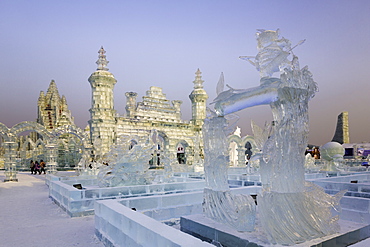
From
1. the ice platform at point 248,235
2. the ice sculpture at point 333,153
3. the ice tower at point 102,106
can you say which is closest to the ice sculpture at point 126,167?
the ice platform at point 248,235

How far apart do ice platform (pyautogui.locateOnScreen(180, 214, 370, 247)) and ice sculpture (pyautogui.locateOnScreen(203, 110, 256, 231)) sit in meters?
0.18

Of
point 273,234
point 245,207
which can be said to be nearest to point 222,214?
point 245,207

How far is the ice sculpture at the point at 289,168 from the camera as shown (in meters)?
3.17

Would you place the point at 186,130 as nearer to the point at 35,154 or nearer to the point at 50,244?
the point at 35,154

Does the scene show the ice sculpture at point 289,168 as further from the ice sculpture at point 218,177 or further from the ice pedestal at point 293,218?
the ice sculpture at point 218,177

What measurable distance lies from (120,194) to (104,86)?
39.7ft

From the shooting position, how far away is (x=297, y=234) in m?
3.10

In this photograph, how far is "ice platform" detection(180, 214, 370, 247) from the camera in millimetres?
3170

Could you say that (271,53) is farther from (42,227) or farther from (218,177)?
(42,227)

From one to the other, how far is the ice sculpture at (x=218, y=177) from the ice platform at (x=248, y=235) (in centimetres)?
18

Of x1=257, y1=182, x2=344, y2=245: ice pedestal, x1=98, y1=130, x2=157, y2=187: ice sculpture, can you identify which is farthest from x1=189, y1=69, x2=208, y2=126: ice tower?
x1=257, y1=182, x2=344, y2=245: ice pedestal

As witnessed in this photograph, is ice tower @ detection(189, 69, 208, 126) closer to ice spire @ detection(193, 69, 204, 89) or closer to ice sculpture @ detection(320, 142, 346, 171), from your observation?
ice spire @ detection(193, 69, 204, 89)

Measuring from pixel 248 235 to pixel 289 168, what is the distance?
104cm

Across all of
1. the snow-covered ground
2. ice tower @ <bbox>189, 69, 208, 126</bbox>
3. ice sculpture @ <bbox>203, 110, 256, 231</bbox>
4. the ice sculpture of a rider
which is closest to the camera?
the ice sculpture of a rider
